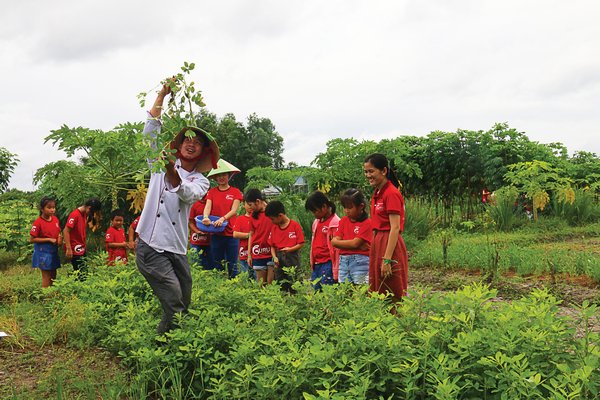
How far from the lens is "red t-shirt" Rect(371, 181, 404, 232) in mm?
4684

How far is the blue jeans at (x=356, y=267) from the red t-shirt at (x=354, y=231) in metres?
0.05

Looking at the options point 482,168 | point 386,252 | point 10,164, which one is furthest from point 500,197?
point 10,164

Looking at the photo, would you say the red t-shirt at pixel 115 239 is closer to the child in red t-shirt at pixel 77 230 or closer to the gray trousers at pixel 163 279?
the child in red t-shirt at pixel 77 230

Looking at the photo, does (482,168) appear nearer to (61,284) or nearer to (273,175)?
(273,175)

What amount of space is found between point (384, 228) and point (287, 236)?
2.08 meters

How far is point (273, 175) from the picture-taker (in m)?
11.2

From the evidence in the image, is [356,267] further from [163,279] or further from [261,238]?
[163,279]

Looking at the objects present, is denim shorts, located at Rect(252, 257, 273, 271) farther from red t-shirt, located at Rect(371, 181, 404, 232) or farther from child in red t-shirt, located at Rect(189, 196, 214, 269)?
red t-shirt, located at Rect(371, 181, 404, 232)

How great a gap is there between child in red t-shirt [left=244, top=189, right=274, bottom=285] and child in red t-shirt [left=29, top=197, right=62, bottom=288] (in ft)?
9.81

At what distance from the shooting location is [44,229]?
807 cm

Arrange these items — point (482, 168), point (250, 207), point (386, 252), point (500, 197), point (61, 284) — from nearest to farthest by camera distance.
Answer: point (386, 252), point (61, 284), point (250, 207), point (500, 197), point (482, 168)

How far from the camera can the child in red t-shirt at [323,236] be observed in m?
6.23

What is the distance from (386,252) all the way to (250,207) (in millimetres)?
2883

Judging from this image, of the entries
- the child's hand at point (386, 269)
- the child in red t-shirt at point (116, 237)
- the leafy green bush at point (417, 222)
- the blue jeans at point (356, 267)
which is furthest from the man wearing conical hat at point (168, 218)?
the leafy green bush at point (417, 222)
